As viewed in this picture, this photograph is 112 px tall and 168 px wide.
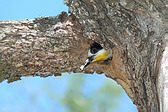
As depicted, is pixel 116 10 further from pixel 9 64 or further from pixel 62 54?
pixel 9 64

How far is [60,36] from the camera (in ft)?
6.48

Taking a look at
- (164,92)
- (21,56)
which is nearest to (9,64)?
(21,56)

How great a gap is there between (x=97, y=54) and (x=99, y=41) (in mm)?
62

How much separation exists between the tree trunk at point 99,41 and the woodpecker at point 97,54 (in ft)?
0.06

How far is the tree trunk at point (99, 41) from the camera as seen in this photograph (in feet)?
5.92

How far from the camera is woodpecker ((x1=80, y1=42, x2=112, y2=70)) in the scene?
6.45 feet

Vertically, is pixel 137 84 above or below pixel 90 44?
below

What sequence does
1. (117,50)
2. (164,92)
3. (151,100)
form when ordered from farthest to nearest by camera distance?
(117,50) < (151,100) < (164,92)

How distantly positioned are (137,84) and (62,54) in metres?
0.31

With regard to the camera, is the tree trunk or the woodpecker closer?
the tree trunk

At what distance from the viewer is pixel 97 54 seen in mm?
1971

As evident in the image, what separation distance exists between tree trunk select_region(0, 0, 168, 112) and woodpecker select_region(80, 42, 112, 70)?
2 centimetres

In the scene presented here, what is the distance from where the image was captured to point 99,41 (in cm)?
193

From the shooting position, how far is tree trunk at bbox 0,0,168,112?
1.80 meters
